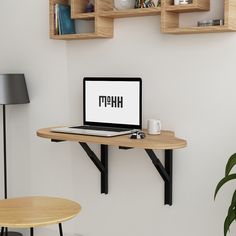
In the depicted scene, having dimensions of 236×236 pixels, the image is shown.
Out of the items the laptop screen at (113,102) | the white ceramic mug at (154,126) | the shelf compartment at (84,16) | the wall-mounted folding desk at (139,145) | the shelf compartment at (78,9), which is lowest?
the wall-mounted folding desk at (139,145)

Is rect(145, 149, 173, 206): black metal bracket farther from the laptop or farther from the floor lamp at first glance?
the floor lamp

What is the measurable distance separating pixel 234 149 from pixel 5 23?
6.30ft

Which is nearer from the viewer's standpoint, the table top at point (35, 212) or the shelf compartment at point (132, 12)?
the table top at point (35, 212)

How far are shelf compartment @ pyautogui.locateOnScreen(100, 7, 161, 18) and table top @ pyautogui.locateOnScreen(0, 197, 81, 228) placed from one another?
111 centimetres

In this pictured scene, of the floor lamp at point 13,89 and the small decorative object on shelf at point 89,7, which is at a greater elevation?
the small decorative object on shelf at point 89,7

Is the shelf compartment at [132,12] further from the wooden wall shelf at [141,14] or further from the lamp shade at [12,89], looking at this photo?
the lamp shade at [12,89]

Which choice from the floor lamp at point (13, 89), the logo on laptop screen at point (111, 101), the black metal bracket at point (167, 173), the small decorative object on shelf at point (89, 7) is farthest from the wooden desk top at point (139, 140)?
the small decorative object on shelf at point (89, 7)

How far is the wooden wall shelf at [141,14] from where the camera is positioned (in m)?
2.68

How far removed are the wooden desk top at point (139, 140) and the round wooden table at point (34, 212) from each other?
374 millimetres

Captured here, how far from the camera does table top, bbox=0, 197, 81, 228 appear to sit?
2359 mm

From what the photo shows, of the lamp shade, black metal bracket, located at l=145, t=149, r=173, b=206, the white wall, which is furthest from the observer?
the lamp shade

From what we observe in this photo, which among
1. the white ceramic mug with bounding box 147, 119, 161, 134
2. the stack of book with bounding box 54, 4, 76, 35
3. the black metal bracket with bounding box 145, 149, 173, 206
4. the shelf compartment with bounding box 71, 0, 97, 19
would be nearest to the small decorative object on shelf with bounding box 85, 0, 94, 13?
the shelf compartment with bounding box 71, 0, 97, 19

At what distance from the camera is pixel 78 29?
11.2 feet

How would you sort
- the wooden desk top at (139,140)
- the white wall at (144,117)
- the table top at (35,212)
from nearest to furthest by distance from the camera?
1. the table top at (35,212)
2. the wooden desk top at (139,140)
3. the white wall at (144,117)
